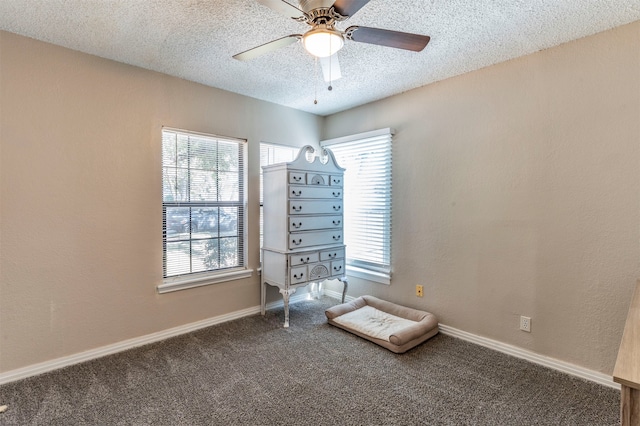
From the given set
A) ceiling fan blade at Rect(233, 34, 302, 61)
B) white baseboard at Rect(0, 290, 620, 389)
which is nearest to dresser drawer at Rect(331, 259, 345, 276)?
white baseboard at Rect(0, 290, 620, 389)

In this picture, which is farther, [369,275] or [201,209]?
[369,275]

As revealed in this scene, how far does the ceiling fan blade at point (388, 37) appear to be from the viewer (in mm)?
1654

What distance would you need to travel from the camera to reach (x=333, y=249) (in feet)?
11.4

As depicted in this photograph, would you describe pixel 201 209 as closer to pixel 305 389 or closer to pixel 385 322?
pixel 305 389

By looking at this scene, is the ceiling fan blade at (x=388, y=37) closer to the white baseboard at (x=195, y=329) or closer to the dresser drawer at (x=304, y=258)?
the dresser drawer at (x=304, y=258)

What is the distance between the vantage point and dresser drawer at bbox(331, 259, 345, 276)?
3.47m

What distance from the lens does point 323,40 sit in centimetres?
165

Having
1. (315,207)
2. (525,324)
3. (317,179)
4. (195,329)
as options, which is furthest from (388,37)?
(195,329)

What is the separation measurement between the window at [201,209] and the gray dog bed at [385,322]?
3.86ft

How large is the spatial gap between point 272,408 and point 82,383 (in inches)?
52.6

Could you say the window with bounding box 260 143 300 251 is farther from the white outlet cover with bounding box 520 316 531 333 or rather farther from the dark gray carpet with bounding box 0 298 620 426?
the white outlet cover with bounding box 520 316 531 333

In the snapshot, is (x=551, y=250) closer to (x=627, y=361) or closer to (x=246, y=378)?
(x=627, y=361)

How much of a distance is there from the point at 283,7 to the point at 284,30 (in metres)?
0.70

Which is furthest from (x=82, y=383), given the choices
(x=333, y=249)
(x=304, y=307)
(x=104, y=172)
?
(x=333, y=249)
